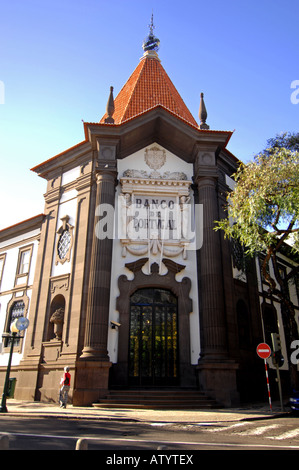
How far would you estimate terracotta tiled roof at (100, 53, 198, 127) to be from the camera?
23.6 m

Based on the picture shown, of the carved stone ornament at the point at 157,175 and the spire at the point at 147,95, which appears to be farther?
the spire at the point at 147,95

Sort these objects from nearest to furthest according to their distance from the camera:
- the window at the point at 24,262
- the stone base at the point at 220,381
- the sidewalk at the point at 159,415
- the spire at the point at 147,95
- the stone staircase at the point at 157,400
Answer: the sidewalk at the point at 159,415 < the stone staircase at the point at 157,400 < the stone base at the point at 220,381 < the spire at the point at 147,95 < the window at the point at 24,262

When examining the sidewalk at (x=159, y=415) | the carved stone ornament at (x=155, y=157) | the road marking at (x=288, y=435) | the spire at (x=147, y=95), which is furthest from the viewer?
the spire at (x=147, y=95)

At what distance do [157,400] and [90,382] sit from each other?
2.95 metres

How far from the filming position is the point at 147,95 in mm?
24891

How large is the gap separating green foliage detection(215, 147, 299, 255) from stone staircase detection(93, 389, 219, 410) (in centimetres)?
671

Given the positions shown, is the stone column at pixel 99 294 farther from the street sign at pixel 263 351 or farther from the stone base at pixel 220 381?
the street sign at pixel 263 351

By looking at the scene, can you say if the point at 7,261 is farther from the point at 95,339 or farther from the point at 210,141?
the point at 210,141

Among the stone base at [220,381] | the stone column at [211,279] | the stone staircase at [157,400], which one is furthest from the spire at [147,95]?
the stone staircase at [157,400]

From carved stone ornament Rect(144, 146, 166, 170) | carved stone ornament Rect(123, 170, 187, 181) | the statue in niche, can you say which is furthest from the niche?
carved stone ornament Rect(144, 146, 166, 170)

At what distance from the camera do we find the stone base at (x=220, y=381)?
16.0m

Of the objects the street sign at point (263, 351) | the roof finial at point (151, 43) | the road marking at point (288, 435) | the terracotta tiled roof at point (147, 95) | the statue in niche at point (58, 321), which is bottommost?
the road marking at point (288, 435)

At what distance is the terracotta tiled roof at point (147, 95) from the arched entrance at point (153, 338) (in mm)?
10720

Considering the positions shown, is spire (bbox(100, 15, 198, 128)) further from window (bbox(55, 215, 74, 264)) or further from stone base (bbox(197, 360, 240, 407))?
stone base (bbox(197, 360, 240, 407))
